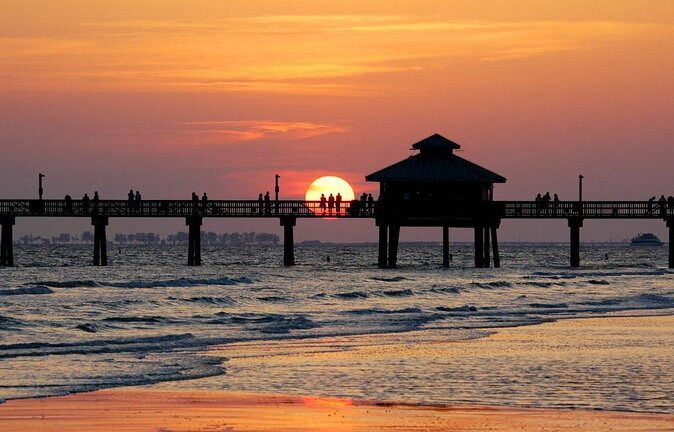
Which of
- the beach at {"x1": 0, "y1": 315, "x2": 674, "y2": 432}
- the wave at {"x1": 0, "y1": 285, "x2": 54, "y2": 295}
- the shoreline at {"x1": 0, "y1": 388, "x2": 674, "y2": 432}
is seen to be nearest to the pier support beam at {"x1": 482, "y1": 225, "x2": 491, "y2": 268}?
the wave at {"x1": 0, "y1": 285, "x2": 54, "y2": 295}

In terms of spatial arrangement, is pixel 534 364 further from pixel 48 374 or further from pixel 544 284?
pixel 544 284

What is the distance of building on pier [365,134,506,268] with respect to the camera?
7800 centimetres

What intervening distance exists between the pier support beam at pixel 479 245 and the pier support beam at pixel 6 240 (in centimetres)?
2800

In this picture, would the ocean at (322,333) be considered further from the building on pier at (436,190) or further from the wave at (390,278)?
the building on pier at (436,190)

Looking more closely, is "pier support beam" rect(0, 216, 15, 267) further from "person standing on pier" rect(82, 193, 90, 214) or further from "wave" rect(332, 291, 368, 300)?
"wave" rect(332, 291, 368, 300)

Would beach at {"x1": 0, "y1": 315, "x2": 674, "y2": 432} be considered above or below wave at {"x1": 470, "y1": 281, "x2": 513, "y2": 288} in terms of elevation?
above

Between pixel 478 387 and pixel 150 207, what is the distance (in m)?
62.2

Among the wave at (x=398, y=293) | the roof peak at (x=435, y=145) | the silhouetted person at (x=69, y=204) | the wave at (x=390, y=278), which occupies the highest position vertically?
the roof peak at (x=435, y=145)

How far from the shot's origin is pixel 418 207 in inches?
3093

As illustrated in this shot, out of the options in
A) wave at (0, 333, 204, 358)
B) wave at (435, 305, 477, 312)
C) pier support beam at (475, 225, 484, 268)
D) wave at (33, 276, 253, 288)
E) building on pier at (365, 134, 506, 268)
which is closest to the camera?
wave at (0, 333, 204, 358)

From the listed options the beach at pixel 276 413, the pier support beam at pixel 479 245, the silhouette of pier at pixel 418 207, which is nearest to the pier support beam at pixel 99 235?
the silhouette of pier at pixel 418 207

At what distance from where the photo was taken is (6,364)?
25.1 m

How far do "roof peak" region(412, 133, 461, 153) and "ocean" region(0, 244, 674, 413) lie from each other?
1378cm

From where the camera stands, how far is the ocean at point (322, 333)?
22.0 m
